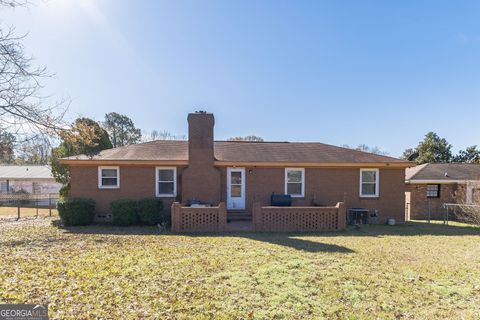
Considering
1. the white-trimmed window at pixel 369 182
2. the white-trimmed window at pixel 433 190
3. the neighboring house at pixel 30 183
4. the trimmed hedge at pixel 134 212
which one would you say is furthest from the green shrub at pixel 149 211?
the neighboring house at pixel 30 183

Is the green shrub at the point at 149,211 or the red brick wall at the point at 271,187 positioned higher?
the red brick wall at the point at 271,187

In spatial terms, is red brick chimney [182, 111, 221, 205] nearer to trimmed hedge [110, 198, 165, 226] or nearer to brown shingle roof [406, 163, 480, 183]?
trimmed hedge [110, 198, 165, 226]

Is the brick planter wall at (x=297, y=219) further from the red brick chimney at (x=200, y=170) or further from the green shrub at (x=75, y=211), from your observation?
the green shrub at (x=75, y=211)

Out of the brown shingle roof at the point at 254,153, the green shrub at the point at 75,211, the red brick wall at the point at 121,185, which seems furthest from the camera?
the brown shingle roof at the point at 254,153

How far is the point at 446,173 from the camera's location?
19562mm

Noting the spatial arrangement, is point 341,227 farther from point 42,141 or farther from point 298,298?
point 42,141

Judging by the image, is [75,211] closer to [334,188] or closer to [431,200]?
[334,188]

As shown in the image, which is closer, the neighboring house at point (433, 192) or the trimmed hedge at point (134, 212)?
the trimmed hedge at point (134, 212)

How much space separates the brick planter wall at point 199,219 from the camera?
11336mm

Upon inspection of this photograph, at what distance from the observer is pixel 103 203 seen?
1360 centimetres

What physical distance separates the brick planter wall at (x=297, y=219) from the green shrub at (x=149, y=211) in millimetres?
4330

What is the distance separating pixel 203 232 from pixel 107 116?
44164mm

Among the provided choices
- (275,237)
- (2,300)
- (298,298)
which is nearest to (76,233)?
(2,300)

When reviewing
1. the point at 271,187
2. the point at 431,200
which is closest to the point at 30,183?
the point at 271,187
